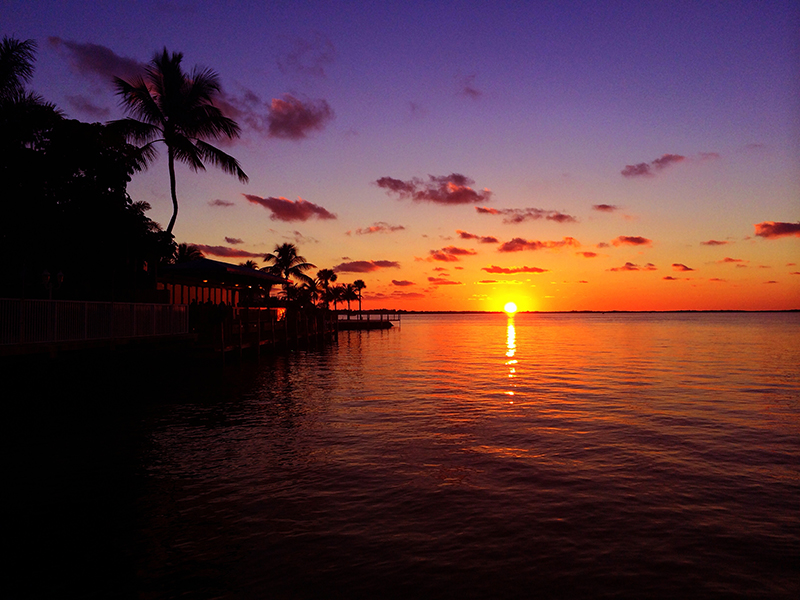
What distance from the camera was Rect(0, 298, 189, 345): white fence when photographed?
1336cm

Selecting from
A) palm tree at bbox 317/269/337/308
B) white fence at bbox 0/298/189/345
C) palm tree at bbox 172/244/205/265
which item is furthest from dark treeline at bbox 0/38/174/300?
palm tree at bbox 317/269/337/308

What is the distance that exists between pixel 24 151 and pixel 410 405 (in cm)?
1614

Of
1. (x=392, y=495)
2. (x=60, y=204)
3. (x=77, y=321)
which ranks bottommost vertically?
(x=392, y=495)

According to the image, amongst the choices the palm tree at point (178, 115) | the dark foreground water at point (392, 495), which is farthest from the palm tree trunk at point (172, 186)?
the dark foreground water at point (392, 495)

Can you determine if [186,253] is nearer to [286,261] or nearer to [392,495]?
[286,261]

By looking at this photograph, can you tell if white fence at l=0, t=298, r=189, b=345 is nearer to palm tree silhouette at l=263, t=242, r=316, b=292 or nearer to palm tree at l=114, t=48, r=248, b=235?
Answer: palm tree at l=114, t=48, r=248, b=235

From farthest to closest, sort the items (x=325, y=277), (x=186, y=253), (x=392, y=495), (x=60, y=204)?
(x=325, y=277)
(x=186, y=253)
(x=60, y=204)
(x=392, y=495)

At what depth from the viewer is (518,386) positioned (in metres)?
21.6

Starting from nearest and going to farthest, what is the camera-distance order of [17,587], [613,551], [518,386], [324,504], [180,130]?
[17,587]
[613,551]
[324,504]
[518,386]
[180,130]

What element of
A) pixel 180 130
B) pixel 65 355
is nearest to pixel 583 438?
pixel 65 355

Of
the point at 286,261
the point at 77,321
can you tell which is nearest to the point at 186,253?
the point at 286,261

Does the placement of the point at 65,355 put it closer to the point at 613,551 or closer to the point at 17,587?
the point at 17,587

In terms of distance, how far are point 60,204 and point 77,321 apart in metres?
8.16

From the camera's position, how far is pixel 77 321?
15.8m
